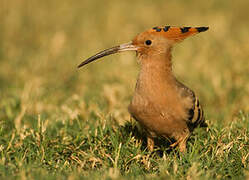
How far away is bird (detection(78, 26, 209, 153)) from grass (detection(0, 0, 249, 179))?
0.19 metres

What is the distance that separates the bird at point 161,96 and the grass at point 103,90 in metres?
0.19

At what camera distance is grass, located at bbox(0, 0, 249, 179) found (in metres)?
3.31

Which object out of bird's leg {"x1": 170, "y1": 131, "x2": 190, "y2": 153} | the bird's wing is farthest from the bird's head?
bird's leg {"x1": 170, "y1": 131, "x2": 190, "y2": 153}

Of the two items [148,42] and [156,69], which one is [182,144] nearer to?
[156,69]

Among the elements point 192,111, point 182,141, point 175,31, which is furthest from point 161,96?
point 175,31

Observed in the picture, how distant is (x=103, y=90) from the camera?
18.1 feet

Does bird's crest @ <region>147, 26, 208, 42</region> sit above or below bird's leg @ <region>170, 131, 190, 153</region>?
above

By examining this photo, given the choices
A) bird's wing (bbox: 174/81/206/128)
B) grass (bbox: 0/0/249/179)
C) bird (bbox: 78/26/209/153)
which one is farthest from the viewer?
bird's wing (bbox: 174/81/206/128)

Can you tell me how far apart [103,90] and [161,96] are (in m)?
2.14

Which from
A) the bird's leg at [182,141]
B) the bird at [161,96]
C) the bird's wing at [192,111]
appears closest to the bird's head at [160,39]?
the bird at [161,96]

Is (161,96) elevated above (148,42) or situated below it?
below

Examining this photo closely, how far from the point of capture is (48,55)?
700cm

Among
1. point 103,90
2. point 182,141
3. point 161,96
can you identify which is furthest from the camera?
point 103,90

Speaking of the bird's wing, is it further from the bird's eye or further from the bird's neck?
the bird's eye
